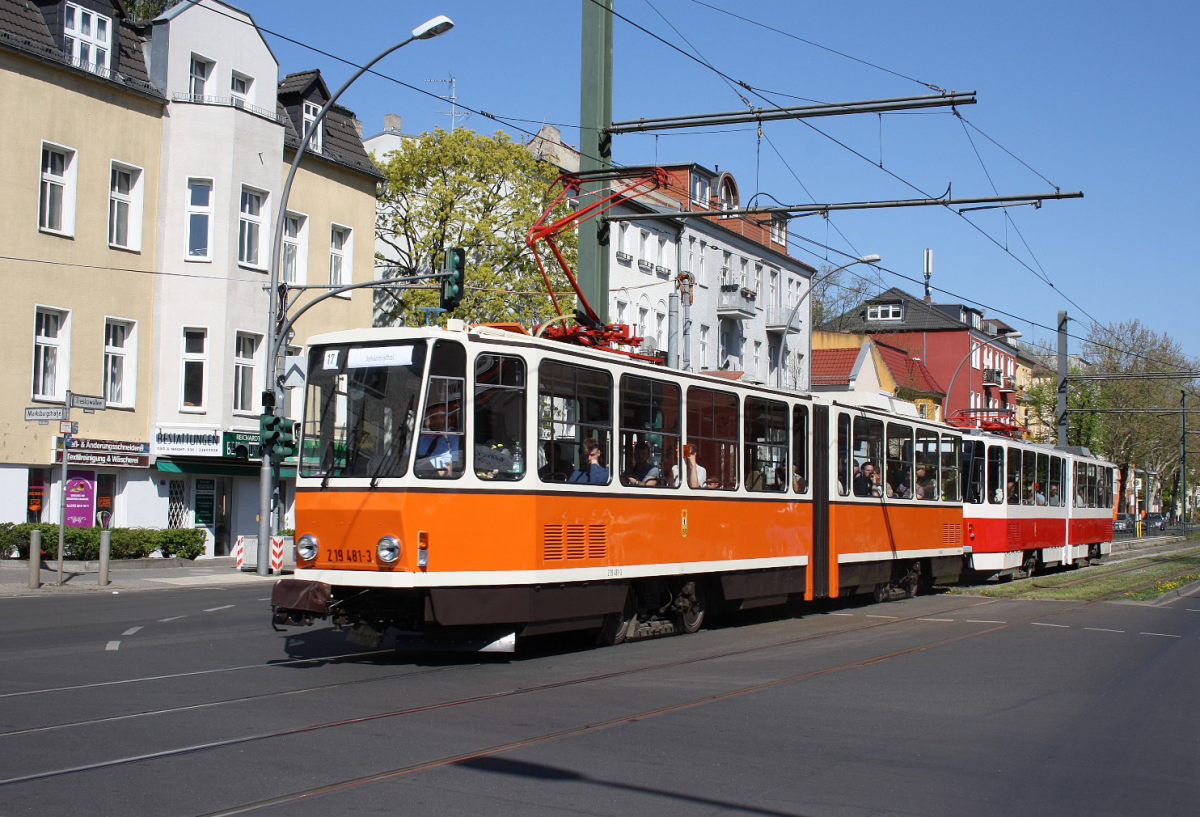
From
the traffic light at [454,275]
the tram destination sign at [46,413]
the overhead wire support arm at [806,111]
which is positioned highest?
the overhead wire support arm at [806,111]

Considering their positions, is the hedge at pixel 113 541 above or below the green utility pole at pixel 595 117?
below

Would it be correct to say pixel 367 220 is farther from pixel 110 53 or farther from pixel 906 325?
pixel 906 325

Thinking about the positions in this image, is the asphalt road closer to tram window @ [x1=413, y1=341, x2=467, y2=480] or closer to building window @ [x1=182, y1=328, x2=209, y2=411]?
tram window @ [x1=413, y1=341, x2=467, y2=480]

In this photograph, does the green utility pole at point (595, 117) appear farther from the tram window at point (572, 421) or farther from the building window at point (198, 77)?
the building window at point (198, 77)

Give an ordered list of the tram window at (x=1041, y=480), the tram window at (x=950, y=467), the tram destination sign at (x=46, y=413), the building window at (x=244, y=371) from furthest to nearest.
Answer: the building window at (x=244, y=371) → the tram window at (x=1041, y=480) → the tram window at (x=950, y=467) → the tram destination sign at (x=46, y=413)

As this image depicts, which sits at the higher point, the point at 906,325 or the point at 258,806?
the point at 906,325

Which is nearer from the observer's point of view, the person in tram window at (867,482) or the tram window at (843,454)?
the tram window at (843,454)

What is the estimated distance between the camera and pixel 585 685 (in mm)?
10789

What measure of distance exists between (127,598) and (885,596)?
487 inches

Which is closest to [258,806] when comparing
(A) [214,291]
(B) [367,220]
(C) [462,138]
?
(A) [214,291]

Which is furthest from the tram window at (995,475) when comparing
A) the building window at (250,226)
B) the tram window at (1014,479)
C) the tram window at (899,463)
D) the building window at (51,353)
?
the building window at (51,353)

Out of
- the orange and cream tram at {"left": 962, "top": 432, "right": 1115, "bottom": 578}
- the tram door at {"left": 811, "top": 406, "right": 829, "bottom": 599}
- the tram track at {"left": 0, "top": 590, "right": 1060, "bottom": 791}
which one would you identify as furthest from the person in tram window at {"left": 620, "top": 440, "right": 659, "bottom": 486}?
the orange and cream tram at {"left": 962, "top": 432, "right": 1115, "bottom": 578}

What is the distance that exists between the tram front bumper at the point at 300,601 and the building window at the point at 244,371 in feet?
72.9

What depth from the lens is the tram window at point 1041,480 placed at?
94.4ft
